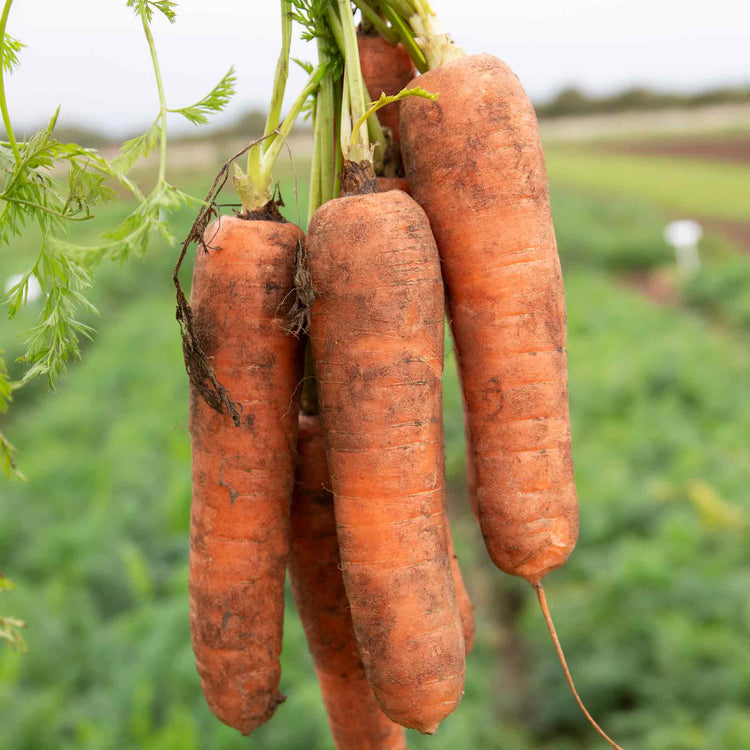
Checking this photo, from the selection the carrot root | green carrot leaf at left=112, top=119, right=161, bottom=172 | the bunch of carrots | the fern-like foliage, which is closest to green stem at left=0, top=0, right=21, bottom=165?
the fern-like foliage

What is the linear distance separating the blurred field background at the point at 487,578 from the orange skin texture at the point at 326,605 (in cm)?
35

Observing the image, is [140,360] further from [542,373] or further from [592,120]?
[592,120]

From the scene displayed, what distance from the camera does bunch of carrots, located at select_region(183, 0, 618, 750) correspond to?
161 centimetres

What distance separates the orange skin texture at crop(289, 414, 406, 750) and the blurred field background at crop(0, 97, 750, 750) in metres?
0.35

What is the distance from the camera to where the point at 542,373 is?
173cm

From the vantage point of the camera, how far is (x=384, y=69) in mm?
1884

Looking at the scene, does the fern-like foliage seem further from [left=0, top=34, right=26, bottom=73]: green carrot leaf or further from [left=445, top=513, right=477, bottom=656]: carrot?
[left=445, top=513, right=477, bottom=656]: carrot

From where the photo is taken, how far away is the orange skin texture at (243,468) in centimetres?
167

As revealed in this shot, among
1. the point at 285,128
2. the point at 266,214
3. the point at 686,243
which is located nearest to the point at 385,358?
the point at 266,214

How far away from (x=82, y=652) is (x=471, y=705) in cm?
209

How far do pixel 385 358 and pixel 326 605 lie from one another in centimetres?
76

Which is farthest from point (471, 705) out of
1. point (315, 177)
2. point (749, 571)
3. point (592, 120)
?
point (592, 120)

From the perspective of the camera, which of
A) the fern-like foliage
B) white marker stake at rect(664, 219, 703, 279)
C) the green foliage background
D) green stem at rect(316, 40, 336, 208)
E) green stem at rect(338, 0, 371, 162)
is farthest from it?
white marker stake at rect(664, 219, 703, 279)

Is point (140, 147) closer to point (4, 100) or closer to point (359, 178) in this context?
point (4, 100)
